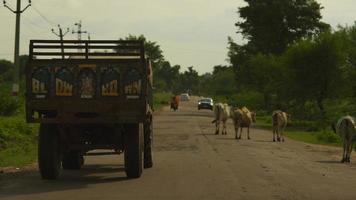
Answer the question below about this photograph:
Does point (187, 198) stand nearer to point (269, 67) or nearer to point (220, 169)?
point (220, 169)

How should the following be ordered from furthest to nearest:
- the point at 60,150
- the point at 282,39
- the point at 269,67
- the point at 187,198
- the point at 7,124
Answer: the point at 282,39 → the point at 269,67 → the point at 7,124 → the point at 60,150 → the point at 187,198


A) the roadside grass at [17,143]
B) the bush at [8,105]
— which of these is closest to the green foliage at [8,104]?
the bush at [8,105]

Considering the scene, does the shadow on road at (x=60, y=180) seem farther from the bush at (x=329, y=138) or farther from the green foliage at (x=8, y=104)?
the green foliage at (x=8, y=104)

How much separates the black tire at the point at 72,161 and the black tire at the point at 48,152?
214 cm

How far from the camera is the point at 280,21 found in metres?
70.7

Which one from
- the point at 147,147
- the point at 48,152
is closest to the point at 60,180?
the point at 48,152

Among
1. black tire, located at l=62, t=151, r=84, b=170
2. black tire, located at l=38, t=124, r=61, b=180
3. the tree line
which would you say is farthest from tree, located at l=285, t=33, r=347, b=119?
black tire, located at l=38, t=124, r=61, b=180

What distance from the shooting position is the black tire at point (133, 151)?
1548 cm

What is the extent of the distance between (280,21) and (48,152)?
57.6 metres

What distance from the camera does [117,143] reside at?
52.9ft

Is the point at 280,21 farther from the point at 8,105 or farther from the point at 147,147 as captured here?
the point at 147,147

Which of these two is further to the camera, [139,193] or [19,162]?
[19,162]

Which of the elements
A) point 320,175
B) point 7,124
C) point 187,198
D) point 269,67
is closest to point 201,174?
point 320,175

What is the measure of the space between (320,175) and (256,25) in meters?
55.6
